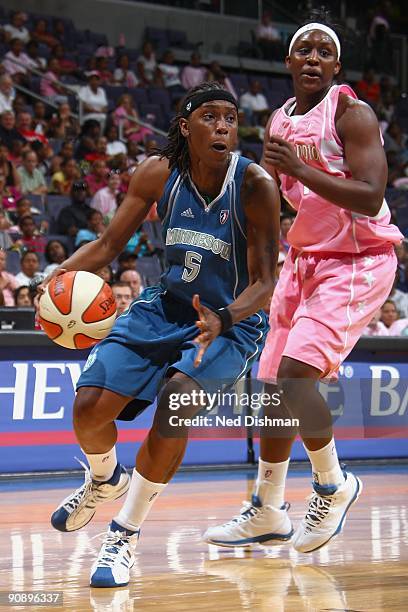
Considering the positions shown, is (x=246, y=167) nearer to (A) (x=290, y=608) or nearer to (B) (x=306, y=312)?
(B) (x=306, y=312)

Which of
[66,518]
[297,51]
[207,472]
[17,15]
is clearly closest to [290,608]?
[66,518]

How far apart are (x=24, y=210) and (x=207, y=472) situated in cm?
422

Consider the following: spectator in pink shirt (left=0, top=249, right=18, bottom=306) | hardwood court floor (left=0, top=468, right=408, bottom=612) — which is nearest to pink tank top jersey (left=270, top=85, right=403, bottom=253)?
hardwood court floor (left=0, top=468, right=408, bottom=612)

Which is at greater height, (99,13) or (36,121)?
(99,13)

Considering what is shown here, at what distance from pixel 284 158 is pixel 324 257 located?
1.99ft

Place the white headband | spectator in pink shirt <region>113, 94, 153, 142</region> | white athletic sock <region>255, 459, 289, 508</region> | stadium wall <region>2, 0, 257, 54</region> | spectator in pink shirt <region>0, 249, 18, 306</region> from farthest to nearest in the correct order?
stadium wall <region>2, 0, 257, 54</region>
spectator in pink shirt <region>113, 94, 153, 142</region>
spectator in pink shirt <region>0, 249, 18, 306</region>
white athletic sock <region>255, 459, 289, 508</region>
the white headband

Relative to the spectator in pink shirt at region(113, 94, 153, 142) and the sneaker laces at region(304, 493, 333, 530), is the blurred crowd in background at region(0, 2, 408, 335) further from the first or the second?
the sneaker laces at region(304, 493, 333, 530)

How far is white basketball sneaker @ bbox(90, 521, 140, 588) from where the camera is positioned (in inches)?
151

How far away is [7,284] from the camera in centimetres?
916

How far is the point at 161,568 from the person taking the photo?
4207 millimetres

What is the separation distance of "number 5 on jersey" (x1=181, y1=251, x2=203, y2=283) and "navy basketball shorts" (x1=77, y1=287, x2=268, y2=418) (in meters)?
0.12

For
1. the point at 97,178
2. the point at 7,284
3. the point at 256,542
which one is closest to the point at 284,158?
the point at 256,542

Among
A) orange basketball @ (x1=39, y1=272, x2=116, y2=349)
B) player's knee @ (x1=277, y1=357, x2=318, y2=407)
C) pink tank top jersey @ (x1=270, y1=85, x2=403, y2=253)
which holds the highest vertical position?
pink tank top jersey @ (x1=270, y1=85, x2=403, y2=253)

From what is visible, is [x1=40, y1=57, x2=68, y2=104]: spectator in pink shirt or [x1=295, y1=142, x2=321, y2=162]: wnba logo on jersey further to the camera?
[x1=40, y1=57, x2=68, y2=104]: spectator in pink shirt
